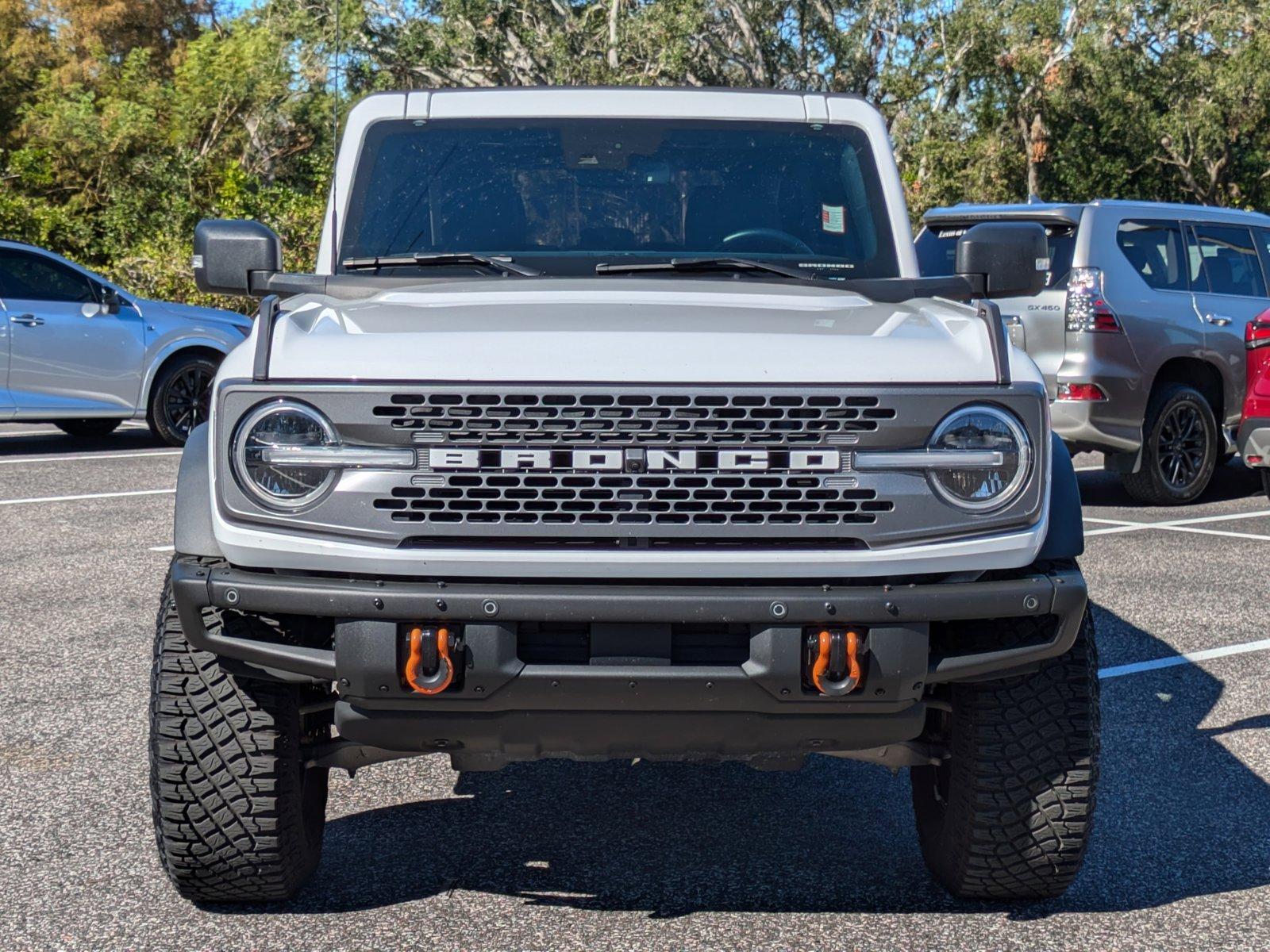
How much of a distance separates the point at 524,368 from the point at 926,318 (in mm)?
1019

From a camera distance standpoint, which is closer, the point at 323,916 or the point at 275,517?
the point at 275,517

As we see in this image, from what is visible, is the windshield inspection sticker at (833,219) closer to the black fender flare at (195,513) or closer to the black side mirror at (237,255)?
the black side mirror at (237,255)

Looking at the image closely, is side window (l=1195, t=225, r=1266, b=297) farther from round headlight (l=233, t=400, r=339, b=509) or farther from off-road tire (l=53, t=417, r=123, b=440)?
off-road tire (l=53, t=417, r=123, b=440)

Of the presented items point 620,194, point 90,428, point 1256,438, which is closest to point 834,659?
point 620,194

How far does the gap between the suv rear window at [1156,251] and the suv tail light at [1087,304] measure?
0.38 m

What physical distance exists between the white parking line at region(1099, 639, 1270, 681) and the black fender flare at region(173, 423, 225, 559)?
3722mm

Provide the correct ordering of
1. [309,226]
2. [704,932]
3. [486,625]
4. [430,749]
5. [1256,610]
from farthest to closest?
1. [309,226]
2. [1256,610]
3. [704,932]
4. [430,749]
5. [486,625]

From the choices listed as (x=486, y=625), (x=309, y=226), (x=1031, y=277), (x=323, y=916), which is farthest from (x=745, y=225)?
(x=309, y=226)

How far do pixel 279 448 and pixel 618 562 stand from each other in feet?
2.32

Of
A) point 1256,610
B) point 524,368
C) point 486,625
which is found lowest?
point 1256,610

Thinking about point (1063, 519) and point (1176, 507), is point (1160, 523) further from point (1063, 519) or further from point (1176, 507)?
point (1063, 519)

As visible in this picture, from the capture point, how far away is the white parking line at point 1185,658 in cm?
606

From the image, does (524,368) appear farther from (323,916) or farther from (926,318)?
(323,916)

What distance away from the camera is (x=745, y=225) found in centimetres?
459
